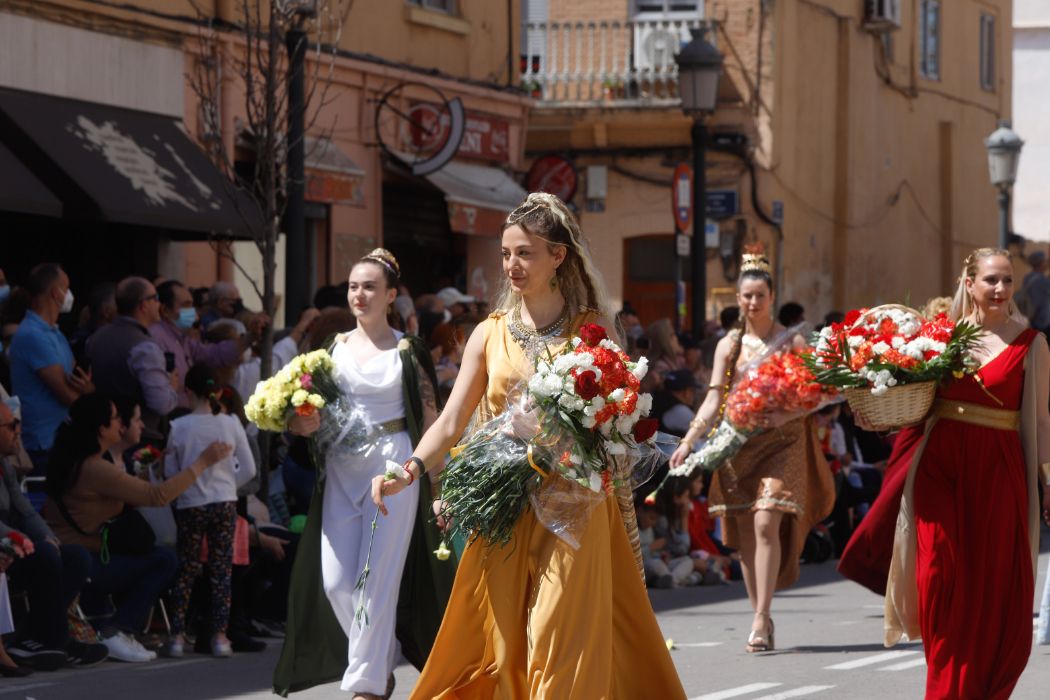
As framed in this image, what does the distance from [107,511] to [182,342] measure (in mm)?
2282

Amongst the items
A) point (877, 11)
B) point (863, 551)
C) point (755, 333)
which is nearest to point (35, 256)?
Result: point (755, 333)

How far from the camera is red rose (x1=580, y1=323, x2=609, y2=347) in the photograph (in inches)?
304

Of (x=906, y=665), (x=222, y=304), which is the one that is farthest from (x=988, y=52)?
(x=906, y=665)

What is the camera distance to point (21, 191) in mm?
16672

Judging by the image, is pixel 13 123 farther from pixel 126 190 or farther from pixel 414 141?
pixel 414 141

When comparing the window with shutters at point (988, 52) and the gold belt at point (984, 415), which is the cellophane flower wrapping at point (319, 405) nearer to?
the gold belt at point (984, 415)

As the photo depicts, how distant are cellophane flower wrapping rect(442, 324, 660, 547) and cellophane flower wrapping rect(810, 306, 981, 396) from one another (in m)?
1.81

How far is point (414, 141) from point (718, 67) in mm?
3731

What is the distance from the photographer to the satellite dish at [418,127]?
2283cm

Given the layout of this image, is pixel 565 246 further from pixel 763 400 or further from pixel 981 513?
pixel 763 400

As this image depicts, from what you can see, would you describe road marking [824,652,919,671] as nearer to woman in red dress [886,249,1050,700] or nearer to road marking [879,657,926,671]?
road marking [879,657,926,671]

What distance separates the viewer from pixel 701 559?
16.7 meters

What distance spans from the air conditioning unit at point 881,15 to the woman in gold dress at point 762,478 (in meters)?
22.6

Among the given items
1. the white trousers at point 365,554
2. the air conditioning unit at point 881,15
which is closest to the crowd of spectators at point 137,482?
the white trousers at point 365,554
